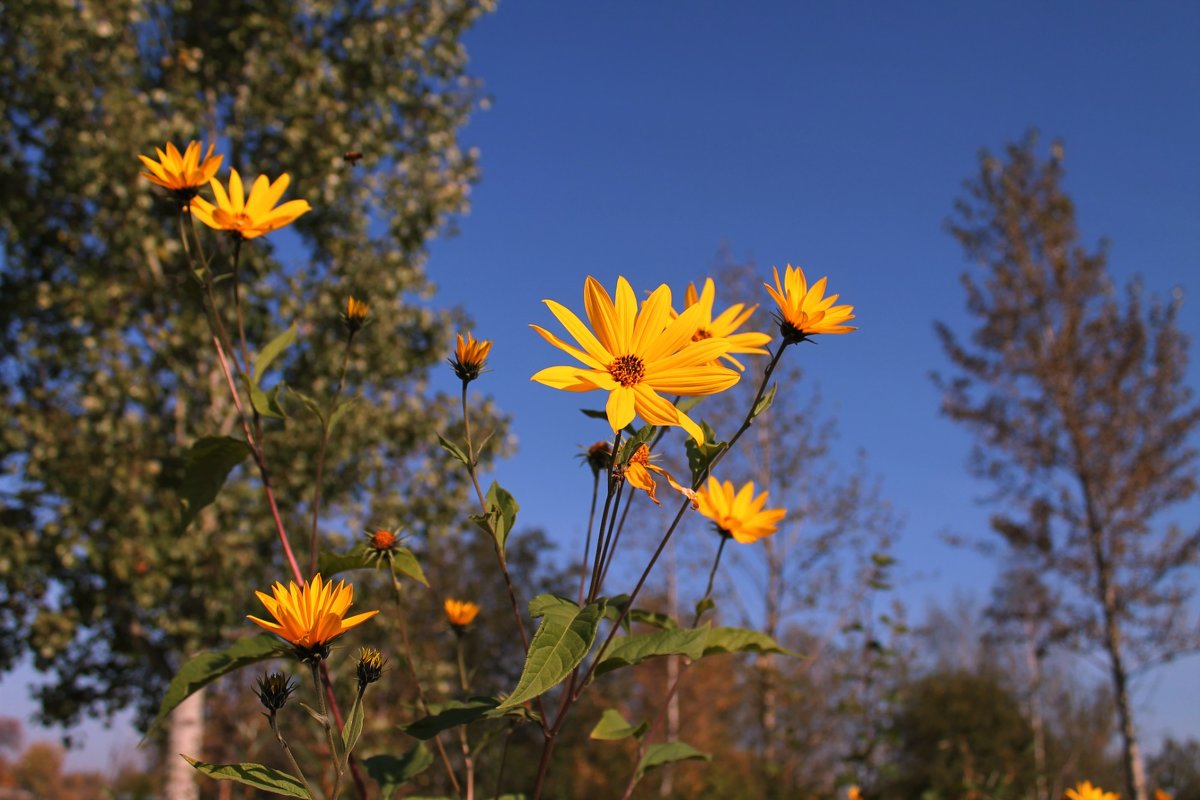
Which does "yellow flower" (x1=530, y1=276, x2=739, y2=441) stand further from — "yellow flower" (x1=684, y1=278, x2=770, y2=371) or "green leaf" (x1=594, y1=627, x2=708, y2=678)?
"green leaf" (x1=594, y1=627, x2=708, y2=678)

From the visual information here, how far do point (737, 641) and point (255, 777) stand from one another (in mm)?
641

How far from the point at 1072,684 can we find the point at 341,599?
2501cm

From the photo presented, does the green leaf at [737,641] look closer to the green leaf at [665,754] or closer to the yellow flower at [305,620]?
the green leaf at [665,754]

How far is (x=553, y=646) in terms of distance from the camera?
815mm

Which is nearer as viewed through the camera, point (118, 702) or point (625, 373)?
point (625, 373)

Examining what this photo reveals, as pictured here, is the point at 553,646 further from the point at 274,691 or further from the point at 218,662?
the point at 218,662

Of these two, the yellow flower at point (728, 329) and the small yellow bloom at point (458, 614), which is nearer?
the yellow flower at point (728, 329)

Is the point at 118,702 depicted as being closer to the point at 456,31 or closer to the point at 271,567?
the point at 271,567

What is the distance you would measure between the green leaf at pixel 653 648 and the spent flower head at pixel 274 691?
34 cm

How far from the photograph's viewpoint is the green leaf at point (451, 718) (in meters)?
0.96

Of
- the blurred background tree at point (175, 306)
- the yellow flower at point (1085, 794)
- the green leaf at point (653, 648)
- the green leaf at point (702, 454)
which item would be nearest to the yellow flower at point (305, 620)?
the green leaf at point (653, 648)

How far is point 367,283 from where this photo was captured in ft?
24.3

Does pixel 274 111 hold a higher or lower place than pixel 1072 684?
higher

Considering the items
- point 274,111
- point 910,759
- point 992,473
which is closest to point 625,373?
point 274,111
